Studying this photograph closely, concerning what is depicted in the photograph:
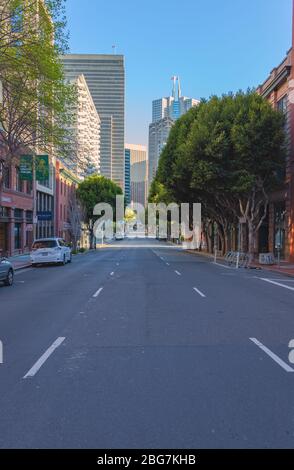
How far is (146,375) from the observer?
6059 millimetres

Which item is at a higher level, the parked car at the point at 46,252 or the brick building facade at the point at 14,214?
the brick building facade at the point at 14,214

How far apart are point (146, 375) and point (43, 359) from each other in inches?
67.9

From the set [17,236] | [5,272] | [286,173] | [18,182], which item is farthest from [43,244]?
[286,173]

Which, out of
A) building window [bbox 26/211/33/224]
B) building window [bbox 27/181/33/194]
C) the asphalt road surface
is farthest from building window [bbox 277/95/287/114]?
building window [bbox 26/211/33/224]

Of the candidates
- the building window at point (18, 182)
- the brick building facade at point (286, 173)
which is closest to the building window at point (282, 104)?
the brick building facade at point (286, 173)

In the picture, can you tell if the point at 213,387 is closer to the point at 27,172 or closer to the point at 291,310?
the point at 291,310

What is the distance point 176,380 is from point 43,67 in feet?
50.6

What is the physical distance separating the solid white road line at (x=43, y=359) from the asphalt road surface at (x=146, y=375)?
17 mm

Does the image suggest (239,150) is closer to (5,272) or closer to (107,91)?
(5,272)

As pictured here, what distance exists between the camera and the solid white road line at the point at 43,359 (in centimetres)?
619

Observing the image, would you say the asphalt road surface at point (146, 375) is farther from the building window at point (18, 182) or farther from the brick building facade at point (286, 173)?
the building window at point (18, 182)

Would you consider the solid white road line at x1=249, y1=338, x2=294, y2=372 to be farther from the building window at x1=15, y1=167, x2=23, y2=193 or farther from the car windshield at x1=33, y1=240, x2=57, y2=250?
the building window at x1=15, y1=167, x2=23, y2=193

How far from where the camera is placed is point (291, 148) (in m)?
30.7

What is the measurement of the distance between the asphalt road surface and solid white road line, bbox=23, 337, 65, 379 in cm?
2
